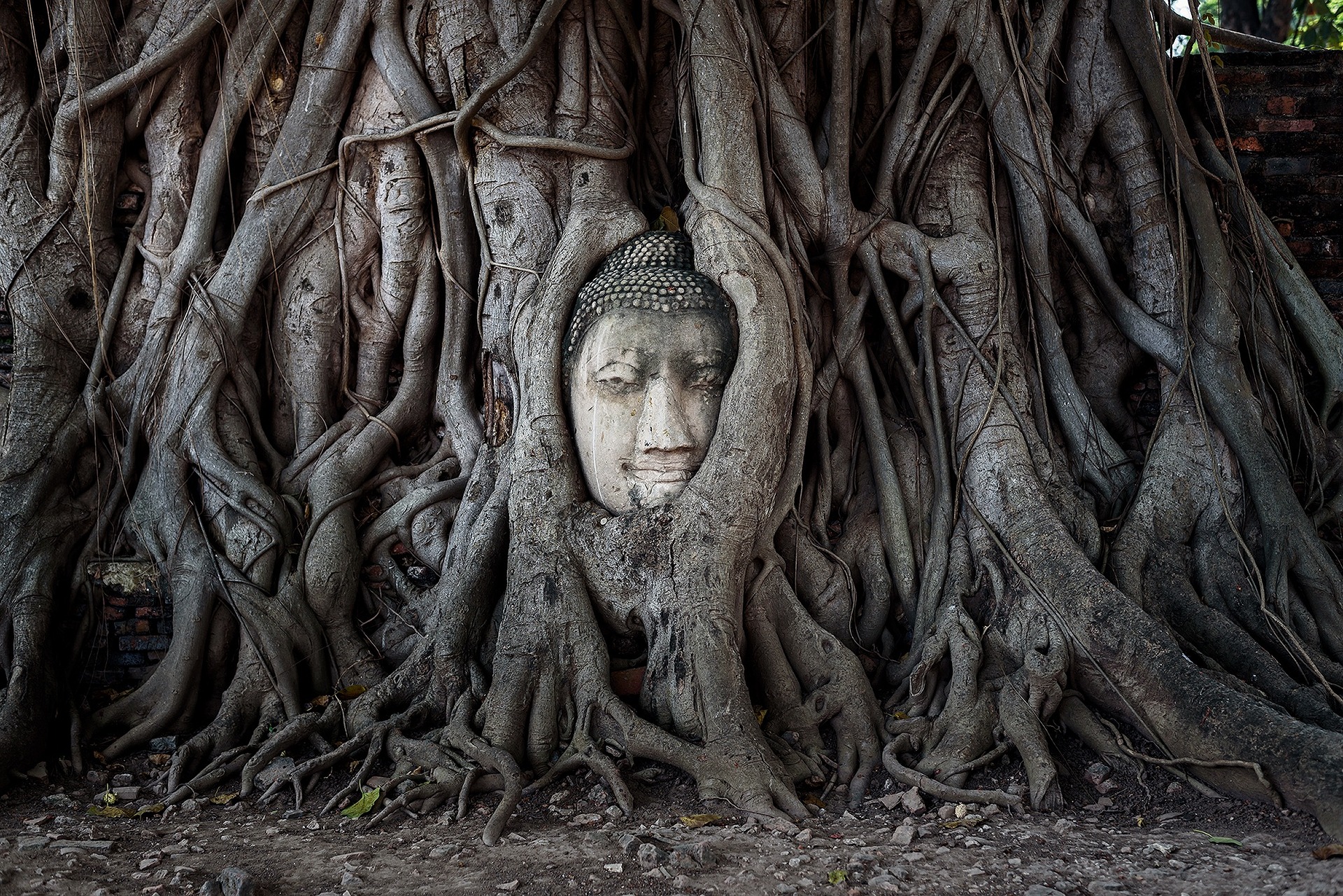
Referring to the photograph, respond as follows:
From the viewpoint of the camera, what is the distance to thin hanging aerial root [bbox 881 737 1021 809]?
2.55m

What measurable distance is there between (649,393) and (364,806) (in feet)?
4.69

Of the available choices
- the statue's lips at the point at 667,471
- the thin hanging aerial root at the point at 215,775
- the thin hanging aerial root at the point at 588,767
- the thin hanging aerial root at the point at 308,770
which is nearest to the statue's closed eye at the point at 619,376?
the statue's lips at the point at 667,471

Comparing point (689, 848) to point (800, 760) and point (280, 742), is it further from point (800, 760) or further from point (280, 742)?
point (280, 742)

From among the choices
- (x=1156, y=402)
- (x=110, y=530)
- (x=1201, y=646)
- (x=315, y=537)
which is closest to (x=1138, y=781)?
(x=1201, y=646)

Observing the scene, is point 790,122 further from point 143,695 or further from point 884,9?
point 143,695

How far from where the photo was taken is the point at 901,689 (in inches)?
122

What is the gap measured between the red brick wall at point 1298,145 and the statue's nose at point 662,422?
2651 mm

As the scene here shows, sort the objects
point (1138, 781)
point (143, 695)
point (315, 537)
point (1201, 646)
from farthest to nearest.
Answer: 1. point (315, 537)
2. point (143, 695)
3. point (1201, 646)
4. point (1138, 781)

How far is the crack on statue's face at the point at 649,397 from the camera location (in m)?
3.10

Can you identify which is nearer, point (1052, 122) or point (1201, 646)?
point (1201, 646)

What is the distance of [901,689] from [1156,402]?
4.90ft

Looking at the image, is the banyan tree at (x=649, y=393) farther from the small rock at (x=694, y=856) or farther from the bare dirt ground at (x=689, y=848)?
the small rock at (x=694, y=856)

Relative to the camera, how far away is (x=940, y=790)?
8.54 feet

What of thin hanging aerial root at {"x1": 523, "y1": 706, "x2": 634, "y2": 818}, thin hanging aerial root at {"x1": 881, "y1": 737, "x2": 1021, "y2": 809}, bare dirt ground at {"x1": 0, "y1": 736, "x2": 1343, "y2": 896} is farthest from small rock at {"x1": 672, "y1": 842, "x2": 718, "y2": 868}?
thin hanging aerial root at {"x1": 881, "y1": 737, "x2": 1021, "y2": 809}
